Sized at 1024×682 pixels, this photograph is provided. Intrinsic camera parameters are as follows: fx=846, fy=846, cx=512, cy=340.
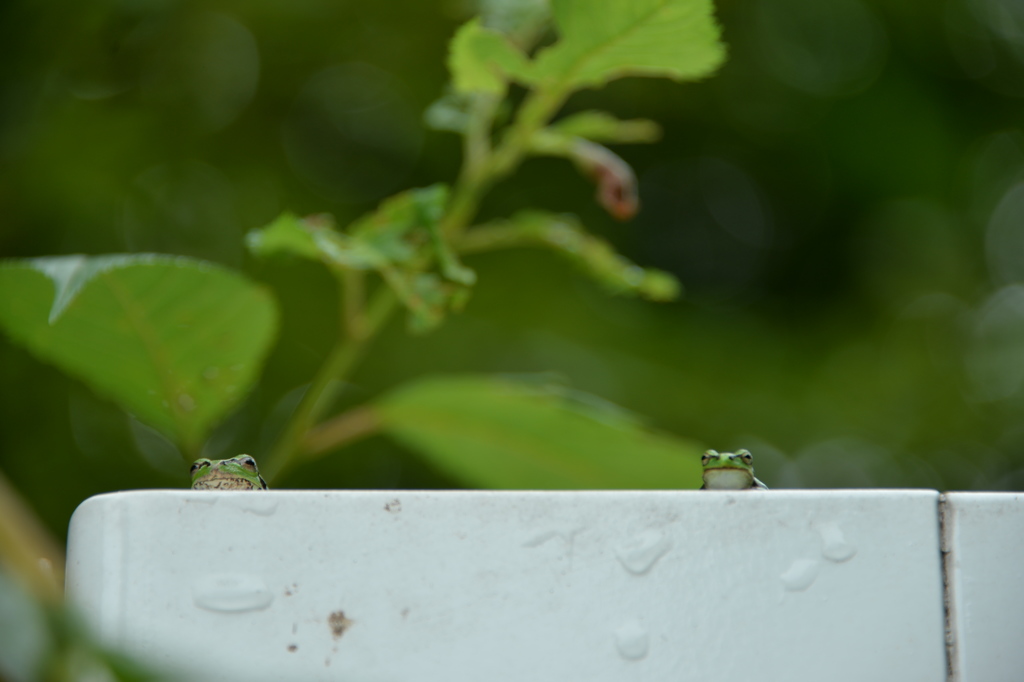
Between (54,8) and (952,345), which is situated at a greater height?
(952,345)

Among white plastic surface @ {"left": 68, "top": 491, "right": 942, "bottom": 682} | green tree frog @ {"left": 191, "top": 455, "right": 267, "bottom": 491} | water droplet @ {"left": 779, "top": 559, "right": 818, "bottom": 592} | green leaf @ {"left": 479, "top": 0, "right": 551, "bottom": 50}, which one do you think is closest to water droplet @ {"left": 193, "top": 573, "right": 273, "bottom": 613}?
white plastic surface @ {"left": 68, "top": 491, "right": 942, "bottom": 682}

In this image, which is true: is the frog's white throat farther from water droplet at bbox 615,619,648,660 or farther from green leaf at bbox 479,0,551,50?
green leaf at bbox 479,0,551,50

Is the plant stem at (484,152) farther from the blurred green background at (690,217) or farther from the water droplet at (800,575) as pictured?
the blurred green background at (690,217)

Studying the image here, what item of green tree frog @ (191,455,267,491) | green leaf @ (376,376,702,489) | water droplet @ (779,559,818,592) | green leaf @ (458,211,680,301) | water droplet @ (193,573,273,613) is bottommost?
water droplet @ (193,573,273,613)

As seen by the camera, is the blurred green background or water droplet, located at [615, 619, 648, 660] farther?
the blurred green background

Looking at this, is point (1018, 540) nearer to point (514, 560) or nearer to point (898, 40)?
point (514, 560)

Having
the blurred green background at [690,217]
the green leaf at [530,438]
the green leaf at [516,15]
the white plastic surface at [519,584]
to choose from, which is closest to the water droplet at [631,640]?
the white plastic surface at [519,584]

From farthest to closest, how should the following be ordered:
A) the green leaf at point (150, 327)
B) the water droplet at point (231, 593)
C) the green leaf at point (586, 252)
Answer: the green leaf at point (586, 252) < the green leaf at point (150, 327) < the water droplet at point (231, 593)

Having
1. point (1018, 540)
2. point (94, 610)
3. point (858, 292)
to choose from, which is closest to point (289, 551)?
point (94, 610)
